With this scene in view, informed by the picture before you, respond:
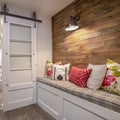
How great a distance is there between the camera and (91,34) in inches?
83.0

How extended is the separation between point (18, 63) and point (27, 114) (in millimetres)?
1078

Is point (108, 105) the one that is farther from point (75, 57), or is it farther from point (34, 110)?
point (34, 110)

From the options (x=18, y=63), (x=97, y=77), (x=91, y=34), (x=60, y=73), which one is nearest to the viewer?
(x=97, y=77)

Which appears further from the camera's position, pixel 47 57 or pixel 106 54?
pixel 47 57

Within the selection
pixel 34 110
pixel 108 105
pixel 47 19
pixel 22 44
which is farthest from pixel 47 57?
pixel 108 105

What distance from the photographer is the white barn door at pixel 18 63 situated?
246cm

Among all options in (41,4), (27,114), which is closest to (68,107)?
(27,114)

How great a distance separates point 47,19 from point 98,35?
1635mm

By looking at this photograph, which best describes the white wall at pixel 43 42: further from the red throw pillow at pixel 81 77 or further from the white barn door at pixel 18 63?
the red throw pillow at pixel 81 77

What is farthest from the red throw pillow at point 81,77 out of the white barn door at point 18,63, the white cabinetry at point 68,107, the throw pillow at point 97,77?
the white barn door at point 18,63

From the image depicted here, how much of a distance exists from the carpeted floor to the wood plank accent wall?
1.17 meters

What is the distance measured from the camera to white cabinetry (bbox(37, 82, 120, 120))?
1288 mm

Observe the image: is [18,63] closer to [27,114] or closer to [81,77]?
[27,114]

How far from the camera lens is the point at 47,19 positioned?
3.12 m
